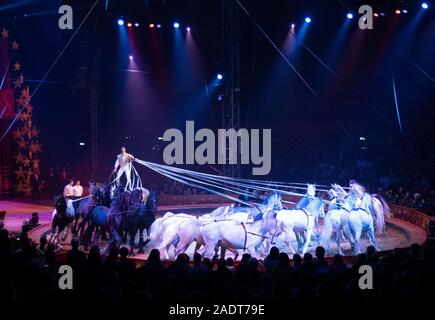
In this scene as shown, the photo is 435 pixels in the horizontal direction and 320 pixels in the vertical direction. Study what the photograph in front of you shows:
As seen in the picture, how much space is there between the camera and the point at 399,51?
1853 centimetres

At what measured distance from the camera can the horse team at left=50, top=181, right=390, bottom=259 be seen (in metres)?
8.95

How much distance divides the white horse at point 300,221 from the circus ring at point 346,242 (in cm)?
40

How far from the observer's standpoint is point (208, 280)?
198 inches

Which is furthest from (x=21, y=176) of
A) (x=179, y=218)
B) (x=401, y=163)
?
(x=401, y=163)

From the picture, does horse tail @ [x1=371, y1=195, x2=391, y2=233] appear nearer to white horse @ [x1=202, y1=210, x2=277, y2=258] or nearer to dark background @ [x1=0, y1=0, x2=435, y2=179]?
white horse @ [x1=202, y1=210, x2=277, y2=258]

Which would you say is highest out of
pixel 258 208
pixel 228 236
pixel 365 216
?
pixel 258 208

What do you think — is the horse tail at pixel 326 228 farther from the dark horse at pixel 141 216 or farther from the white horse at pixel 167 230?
the dark horse at pixel 141 216

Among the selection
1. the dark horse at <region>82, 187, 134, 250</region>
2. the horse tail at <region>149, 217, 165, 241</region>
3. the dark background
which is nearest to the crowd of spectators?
the horse tail at <region>149, 217, 165, 241</region>

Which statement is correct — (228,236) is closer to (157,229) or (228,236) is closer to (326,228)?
(157,229)

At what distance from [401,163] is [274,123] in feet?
19.2

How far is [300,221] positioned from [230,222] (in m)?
1.73

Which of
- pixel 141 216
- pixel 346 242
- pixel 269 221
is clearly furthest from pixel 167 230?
pixel 346 242

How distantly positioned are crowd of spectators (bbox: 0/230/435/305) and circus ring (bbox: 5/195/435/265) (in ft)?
11.1

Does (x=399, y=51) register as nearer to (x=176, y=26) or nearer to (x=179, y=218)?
(x=176, y=26)
